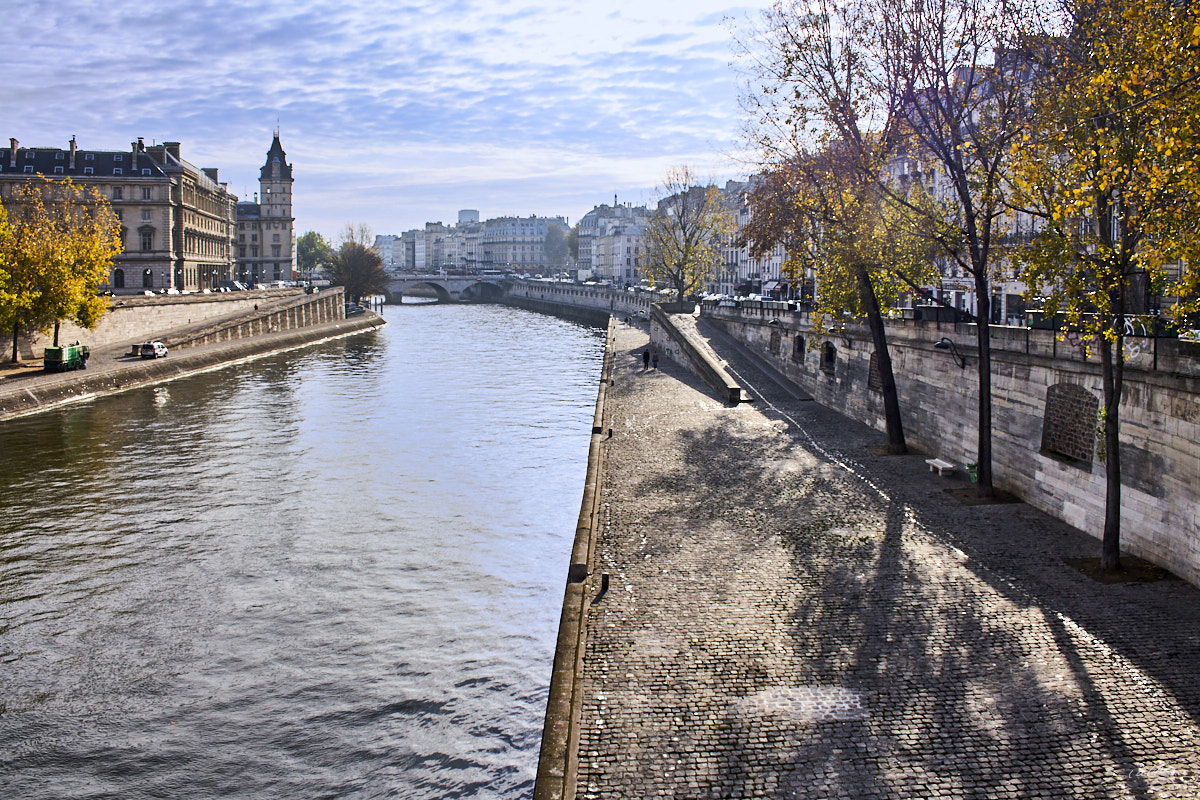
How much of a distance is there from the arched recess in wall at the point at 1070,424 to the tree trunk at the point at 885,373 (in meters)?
6.77

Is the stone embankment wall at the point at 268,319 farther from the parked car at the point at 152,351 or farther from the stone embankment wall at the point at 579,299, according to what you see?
the stone embankment wall at the point at 579,299

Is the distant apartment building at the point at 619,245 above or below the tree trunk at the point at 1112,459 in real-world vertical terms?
above

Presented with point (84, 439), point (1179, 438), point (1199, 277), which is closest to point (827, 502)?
point (1179, 438)

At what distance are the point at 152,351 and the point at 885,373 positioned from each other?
39079mm

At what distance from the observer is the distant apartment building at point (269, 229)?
5148 inches

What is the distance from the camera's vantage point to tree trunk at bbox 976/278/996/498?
67.5ft

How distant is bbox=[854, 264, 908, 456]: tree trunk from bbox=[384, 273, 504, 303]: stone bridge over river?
123700 mm

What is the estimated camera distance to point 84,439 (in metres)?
32.9

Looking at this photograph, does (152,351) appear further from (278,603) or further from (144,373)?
(278,603)

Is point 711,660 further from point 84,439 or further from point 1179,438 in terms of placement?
point 84,439

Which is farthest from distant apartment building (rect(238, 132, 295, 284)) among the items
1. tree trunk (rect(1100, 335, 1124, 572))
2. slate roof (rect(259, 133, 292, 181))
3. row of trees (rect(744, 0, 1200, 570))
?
tree trunk (rect(1100, 335, 1124, 572))

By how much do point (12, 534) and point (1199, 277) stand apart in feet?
77.0

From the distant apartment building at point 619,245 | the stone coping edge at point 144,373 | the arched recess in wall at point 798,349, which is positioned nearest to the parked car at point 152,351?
the stone coping edge at point 144,373

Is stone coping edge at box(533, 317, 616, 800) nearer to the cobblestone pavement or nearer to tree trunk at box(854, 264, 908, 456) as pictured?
the cobblestone pavement
